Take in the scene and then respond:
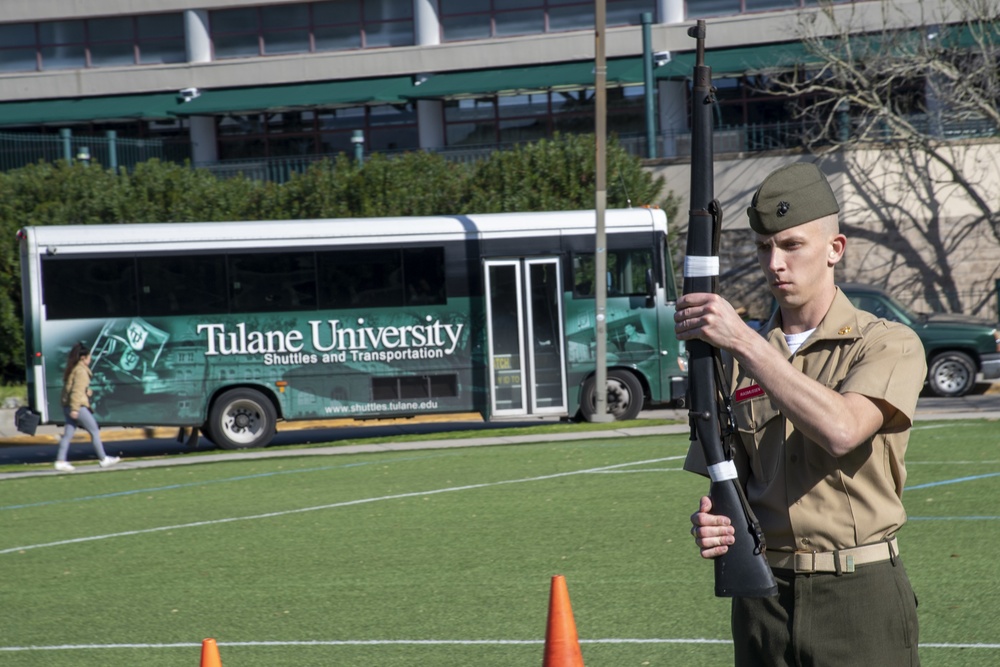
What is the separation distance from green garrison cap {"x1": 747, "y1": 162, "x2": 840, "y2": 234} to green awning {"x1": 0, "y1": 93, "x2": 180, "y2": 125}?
34.5 m

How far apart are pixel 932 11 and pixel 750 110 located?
19.5 ft

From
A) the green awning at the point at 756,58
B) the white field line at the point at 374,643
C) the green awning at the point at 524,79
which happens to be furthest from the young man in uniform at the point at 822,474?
the green awning at the point at 524,79

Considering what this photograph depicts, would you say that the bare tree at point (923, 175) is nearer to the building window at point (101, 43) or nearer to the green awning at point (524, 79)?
the green awning at point (524, 79)

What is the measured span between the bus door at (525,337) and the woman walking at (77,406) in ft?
19.5

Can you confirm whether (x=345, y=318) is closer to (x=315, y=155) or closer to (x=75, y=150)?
(x=315, y=155)

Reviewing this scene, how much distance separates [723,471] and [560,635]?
204 centimetres

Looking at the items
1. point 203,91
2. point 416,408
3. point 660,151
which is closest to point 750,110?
point 660,151

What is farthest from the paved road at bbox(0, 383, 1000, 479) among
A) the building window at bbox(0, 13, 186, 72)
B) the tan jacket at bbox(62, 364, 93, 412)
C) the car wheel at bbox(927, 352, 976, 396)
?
the building window at bbox(0, 13, 186, 72)

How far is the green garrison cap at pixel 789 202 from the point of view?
3049 millimetres

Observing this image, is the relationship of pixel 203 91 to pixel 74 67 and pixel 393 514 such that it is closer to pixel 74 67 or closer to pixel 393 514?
pixel 74 67

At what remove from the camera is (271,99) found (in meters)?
36.8

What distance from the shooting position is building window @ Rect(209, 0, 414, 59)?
39.1 m

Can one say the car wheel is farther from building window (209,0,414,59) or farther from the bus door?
building window (209,0,414,59)

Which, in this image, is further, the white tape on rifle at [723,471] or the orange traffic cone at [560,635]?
the orange traffic cone at [560,635]
